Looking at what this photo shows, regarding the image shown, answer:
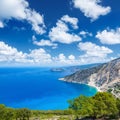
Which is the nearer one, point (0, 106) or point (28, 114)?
point (0, 106)

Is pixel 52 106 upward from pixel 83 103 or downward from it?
downward

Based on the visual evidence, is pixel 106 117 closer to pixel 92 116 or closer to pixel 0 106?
pixel 92 116

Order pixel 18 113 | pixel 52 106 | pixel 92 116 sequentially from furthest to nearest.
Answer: pixel 52 106, pixel 18 113, pixel 92 116

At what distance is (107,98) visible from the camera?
71.4m

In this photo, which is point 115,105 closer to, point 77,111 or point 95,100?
point 95,100

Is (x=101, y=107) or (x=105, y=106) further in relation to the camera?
(x=105, y=106)

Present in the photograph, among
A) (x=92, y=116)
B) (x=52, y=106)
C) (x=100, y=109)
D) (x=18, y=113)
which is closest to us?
(x=100, y=109)

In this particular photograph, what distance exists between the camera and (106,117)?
7031 centimetres

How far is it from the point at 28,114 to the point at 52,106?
10495 cm

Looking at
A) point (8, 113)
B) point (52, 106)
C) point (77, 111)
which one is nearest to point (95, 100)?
point (77, 111)

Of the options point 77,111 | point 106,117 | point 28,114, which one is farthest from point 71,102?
point 28,114

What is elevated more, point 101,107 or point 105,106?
point 105,106

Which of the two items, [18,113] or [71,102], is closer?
[71,102]

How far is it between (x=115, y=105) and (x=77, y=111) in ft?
44.8
